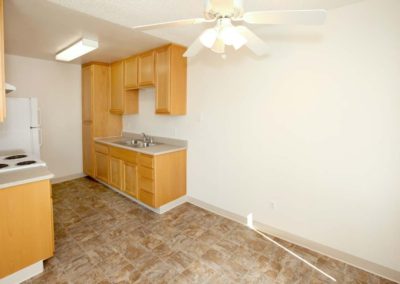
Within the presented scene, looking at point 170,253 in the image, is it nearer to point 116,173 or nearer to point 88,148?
point 116,173

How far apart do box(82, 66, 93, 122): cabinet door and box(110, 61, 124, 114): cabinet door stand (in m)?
0.38

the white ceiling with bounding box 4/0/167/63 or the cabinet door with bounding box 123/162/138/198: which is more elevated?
the white ceiling with bounding box 4/0/167/63

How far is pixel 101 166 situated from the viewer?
160 inches

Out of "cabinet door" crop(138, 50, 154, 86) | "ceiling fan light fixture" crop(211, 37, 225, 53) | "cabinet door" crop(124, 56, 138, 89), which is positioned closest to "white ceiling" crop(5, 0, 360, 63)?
"cabinet door" crop(138, 50, 154, 86)

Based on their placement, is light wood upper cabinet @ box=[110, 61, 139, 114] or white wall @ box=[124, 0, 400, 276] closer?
white wall @ box=[124, 0, 400, 276]

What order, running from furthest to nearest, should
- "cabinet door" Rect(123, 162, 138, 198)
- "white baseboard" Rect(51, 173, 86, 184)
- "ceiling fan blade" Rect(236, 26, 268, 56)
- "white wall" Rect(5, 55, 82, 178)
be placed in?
"white baseboard" Rect(51, 173, 86, 184) < "white wall" Rect(5, 55, 82, 178) < "cabinet door" Rect(123, 162, 138, 198) < "ceiling fan blade" Rect(236, 26, 268, 56)

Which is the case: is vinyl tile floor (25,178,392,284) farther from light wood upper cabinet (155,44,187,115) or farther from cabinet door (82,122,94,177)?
light wood upper cabinet (155,44,187,115)

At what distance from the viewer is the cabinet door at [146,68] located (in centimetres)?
332

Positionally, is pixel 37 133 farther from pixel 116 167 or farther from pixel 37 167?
pixel 37 167

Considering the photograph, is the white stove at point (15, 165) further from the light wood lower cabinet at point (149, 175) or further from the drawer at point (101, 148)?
the drawer at point (101, 148)

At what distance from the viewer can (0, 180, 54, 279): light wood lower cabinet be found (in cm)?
170

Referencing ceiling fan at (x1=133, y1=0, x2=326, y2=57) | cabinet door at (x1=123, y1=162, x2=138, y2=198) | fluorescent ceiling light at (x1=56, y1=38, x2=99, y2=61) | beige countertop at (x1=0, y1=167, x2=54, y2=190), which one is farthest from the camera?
cabinet door at (x1=123, y1=162, x2=138, y2=198)

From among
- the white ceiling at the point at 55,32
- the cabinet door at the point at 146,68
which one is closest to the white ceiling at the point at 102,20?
the white ceiling at the point at 55,32

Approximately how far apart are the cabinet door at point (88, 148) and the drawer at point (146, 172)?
5.31 ft
